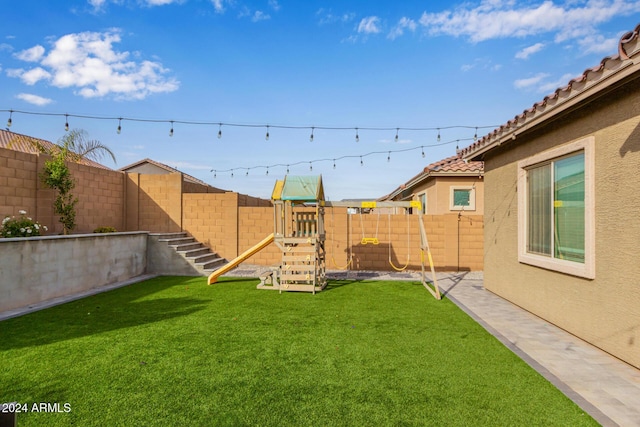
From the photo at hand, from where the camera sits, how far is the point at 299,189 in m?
7.96

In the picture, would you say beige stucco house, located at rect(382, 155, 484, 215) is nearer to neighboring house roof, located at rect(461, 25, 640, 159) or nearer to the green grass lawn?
neighboring house roof, located at rect(461, 25, 640, 159)

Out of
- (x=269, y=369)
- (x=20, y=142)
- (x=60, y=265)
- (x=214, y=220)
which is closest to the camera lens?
(x=269, y=369)

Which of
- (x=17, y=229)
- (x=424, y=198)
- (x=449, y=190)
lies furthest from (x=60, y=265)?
(x=424, y=198)

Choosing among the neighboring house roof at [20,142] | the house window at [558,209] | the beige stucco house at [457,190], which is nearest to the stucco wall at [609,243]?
the house window at [558,209]

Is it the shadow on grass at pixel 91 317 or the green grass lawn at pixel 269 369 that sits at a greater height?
the green grass lawn at pixel 269 369

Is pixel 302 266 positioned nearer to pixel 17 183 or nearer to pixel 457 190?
pixel 457 190

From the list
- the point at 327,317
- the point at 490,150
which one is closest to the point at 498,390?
the point at 327,317

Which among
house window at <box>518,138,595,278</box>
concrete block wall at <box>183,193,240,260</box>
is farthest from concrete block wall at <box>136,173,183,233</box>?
house window at <box>518,138,595,278</box>

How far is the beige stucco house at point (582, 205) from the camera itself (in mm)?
3602

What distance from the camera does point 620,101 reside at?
3.77m

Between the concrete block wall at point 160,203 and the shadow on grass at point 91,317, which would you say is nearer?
the shadow on grass at point 91,317

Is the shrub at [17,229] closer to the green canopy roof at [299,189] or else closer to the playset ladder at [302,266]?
the green canopy roof at [299,189]

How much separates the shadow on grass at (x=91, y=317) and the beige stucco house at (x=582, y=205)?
619cm

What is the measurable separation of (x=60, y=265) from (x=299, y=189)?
5602 mm
